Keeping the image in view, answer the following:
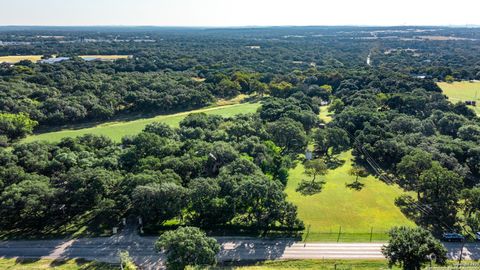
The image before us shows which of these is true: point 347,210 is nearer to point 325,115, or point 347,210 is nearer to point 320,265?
point 320,265

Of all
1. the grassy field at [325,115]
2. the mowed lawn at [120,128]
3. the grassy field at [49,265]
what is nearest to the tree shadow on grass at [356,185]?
the grassy field at [325,115]

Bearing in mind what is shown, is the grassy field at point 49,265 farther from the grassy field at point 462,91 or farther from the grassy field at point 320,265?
the grassy field at point 462,91

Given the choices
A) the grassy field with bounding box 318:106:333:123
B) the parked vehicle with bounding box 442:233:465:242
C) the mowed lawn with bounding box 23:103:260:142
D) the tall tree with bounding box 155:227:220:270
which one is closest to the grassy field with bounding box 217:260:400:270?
the tall tree with bounding box 155:227:220:270

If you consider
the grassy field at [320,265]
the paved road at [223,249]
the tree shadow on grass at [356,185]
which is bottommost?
the grassy field at [320,265]

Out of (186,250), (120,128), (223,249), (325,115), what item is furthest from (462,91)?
(186,250)

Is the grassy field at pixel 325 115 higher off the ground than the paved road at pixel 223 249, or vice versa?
the grassy field at pixel 325 115

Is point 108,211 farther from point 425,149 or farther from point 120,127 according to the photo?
point 425,149

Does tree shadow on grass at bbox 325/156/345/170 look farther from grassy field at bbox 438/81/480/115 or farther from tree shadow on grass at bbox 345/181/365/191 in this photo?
grassy field at bbox 438/81/480/115
